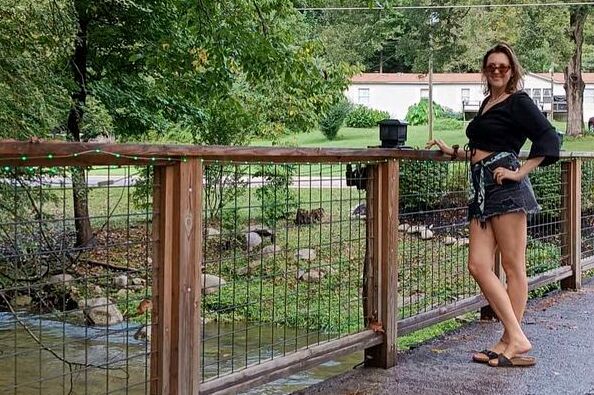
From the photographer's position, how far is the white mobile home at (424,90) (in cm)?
4675

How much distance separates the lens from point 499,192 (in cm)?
409

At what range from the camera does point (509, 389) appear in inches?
148

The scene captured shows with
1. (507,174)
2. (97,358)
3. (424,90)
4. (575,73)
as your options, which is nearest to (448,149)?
(507,174)

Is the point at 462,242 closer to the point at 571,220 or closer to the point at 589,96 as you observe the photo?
the point at 571,220

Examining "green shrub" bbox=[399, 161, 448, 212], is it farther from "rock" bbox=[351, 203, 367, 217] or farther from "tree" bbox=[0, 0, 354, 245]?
"tree" bbox=[0, 0, 354, 245]

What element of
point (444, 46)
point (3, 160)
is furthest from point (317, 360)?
point (444, 46)

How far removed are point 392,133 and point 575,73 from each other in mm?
27406

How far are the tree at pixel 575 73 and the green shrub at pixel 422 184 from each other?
23990 millimetres

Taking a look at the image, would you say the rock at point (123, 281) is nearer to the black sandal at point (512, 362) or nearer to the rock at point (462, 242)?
the black sandal at point (512, 362)

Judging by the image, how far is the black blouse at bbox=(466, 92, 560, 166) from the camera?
3.99m

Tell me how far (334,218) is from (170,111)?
22.7ft

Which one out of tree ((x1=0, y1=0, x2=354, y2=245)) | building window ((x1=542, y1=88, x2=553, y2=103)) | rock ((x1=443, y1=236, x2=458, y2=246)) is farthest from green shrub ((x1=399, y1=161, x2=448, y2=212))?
building window ((x1=542, y1=88, x2=553, y2=103))

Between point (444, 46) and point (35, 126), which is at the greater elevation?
point (444, 46)

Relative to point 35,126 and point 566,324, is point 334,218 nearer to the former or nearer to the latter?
point 566,324
